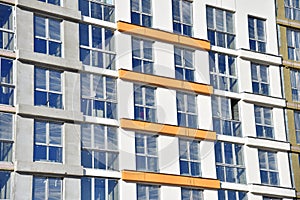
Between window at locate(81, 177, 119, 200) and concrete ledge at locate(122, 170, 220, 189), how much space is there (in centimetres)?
52

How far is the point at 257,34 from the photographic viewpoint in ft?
105

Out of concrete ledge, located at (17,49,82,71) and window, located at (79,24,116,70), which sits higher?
window, located at (79,24,116,70)

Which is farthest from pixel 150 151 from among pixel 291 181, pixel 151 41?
pixel 291 181

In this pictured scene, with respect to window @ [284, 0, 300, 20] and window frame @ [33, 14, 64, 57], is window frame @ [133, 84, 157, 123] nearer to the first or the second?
window frame @ [33, 14, 64, 57]

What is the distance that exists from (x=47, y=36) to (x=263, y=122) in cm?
1048

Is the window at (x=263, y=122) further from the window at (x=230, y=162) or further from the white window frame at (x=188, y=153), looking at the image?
the white window frame at (x=188, y=153)

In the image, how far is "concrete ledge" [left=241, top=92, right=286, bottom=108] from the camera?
30469 mm

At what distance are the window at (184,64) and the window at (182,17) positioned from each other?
834mm

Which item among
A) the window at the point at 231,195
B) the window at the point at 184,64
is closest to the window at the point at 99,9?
the window at the point at 184,64

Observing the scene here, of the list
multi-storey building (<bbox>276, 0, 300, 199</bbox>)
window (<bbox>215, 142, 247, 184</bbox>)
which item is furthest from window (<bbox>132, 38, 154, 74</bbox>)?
multi-storey building (<bbox>276, 0, 300, 199</bbox>)

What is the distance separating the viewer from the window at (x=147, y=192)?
2655cm

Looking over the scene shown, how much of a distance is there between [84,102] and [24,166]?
374 cm

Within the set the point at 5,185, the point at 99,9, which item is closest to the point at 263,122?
the point at 99,9

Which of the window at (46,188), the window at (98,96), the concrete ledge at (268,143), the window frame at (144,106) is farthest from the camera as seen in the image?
the concrete ledge at (268,143)
